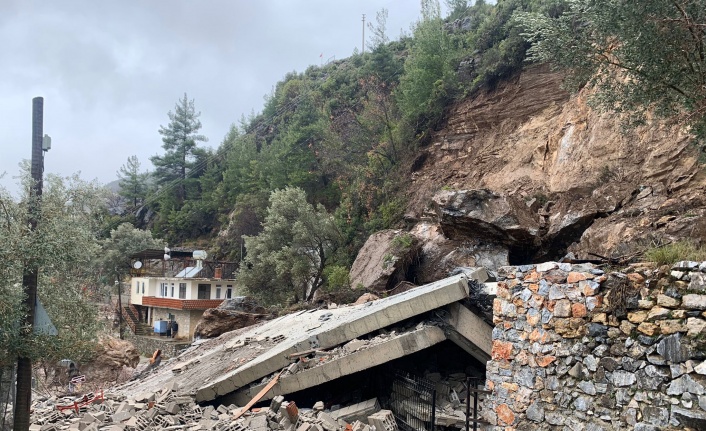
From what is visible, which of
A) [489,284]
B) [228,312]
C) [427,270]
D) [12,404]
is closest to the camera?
[12,404]

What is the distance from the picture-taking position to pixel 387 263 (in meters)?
20.0

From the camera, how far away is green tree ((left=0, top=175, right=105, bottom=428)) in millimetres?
8852

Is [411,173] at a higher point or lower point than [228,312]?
higher

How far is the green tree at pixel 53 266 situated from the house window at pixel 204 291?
2710 cm

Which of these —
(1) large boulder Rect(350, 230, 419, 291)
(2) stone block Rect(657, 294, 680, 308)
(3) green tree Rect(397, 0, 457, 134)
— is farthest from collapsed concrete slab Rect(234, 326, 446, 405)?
(3) green tree Rect(397, 0, 457, 134)

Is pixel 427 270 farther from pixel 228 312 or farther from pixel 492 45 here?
pixel 492 45

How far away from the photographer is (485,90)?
2619cm

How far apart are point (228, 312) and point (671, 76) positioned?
17420mm

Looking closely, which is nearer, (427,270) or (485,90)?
(427,270)

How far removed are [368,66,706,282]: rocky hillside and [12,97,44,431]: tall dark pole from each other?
11.0 meters

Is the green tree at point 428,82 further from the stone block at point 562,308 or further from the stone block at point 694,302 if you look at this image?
the stone block at point 694,302

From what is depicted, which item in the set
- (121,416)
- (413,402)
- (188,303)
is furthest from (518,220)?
(188,303)

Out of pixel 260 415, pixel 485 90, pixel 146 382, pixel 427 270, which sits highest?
pixel 485 90

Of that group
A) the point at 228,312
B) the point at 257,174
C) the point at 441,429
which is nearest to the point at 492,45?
the point at 228,312
